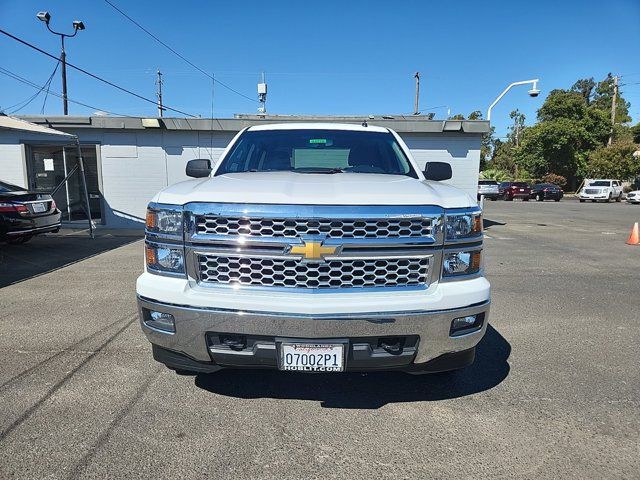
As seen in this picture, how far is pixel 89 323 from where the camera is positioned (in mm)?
4594

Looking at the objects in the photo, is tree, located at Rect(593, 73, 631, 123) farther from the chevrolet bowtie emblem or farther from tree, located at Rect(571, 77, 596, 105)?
the chevrolet bowtie emblem

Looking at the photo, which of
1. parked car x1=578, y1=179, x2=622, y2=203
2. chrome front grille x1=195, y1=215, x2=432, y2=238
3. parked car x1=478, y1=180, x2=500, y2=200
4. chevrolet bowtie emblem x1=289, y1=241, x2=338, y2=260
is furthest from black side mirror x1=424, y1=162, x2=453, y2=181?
parked car x1=578, y1=179, x2=622, y2=203

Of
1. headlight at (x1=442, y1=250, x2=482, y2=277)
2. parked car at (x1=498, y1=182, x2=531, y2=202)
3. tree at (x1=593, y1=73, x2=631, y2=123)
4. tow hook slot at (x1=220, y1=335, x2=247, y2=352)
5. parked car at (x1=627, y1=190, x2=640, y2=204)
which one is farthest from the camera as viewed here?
tree at (x1=593, y1=73, x2=631, y2=123)

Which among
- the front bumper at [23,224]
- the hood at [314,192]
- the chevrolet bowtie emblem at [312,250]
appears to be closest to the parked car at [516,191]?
the front bumper at [23,224]

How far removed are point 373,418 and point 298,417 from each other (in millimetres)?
486

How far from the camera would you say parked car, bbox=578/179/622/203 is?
112 ft

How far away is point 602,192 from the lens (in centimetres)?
3400

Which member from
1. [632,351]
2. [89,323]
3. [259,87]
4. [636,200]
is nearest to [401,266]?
[632,351]

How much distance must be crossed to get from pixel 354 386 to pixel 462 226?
145 cm

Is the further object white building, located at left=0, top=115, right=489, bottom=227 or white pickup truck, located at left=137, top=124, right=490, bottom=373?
white building, located at left=0, top=115, right=489, bottom=227

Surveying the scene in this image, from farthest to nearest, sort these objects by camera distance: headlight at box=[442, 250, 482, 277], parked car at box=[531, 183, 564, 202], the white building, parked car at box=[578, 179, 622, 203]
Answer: parked car at box=[531, 183, 564, 202]
parked car at box=[578, 179, 622, 203]
the white building
headlight at box=[442, 250, 482, 277]

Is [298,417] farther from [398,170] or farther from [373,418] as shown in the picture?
[398,170]

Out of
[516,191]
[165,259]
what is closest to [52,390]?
[165,259]

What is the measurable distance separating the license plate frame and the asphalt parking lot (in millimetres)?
476
